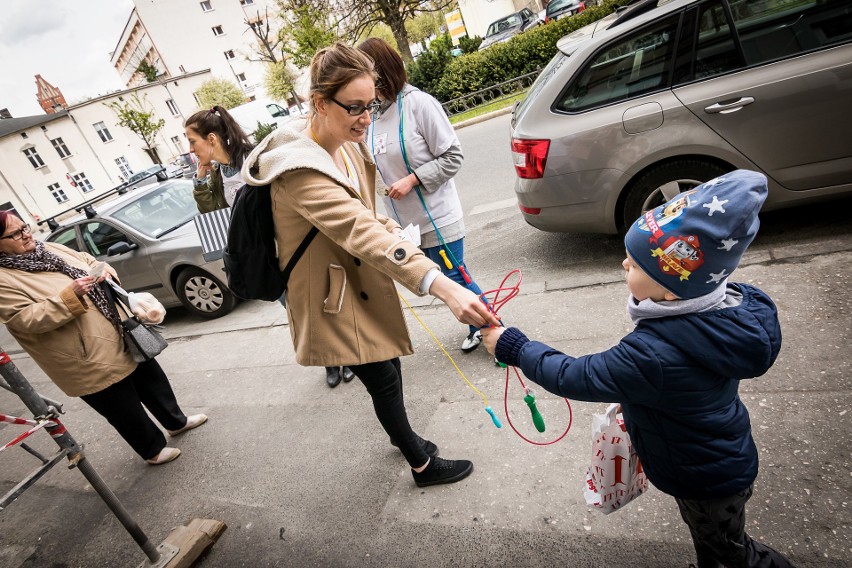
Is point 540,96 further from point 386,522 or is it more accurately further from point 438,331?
point 386,522

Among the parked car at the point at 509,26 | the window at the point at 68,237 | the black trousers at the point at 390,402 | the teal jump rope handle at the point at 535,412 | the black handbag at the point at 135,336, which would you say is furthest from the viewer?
the parked car at the point at 509,26

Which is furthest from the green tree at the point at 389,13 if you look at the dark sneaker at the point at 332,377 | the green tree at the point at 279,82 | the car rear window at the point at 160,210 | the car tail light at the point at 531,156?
the green tree at the point at 279,82

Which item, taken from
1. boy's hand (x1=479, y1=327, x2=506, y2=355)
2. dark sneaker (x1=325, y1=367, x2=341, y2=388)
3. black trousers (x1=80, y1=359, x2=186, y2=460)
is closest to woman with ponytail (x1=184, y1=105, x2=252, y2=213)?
black trousers (x1=80, y1=359, x2=186, y2=460)

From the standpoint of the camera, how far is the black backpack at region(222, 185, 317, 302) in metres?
1.74

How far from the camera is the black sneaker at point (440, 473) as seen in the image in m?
2.41

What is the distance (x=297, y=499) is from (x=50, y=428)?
4.12ft

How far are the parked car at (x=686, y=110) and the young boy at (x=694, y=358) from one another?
92.0 inches

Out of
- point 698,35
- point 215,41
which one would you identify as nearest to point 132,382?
point 698,35

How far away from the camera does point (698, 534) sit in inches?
60.1

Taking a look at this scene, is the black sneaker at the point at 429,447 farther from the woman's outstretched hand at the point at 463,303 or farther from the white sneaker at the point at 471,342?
the woman's outstretched hand at the point at 463,303

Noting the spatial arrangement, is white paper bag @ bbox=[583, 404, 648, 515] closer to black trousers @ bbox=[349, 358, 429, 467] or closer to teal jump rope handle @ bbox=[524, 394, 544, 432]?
teal jump rope handle @ bbox=[524, 394, 544, 432]

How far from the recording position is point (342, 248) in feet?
6.14

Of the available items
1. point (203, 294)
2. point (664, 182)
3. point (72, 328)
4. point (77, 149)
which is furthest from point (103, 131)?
point (664, 182)

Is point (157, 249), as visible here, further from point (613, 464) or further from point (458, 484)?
point (613, 464)
